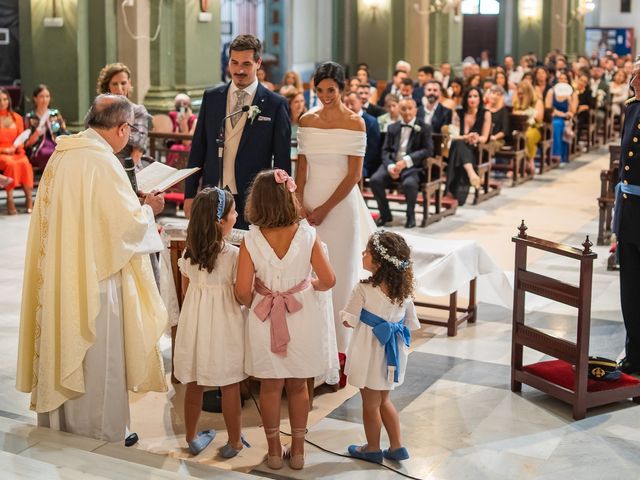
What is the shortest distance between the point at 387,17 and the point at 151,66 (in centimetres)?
812

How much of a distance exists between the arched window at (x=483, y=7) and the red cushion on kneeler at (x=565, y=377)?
27.5 m

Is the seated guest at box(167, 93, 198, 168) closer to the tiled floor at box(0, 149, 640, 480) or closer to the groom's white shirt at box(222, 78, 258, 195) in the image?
the tiled floor at box(0, 149, 640, 480)

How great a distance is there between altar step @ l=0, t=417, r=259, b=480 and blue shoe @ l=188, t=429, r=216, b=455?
413 millimetres

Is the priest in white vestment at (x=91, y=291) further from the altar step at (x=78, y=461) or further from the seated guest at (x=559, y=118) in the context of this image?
the seated guest at (x=559, y=118)

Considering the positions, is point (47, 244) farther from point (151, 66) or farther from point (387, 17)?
point (387, 17)

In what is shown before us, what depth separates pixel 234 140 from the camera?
591 centimetres

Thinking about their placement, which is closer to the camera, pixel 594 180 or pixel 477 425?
pixel 477 425

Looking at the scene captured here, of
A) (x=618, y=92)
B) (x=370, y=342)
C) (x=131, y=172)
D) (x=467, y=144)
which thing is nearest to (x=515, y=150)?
(x=467, y=144)

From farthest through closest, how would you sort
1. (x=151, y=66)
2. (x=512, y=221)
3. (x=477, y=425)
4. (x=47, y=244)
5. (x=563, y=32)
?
(x=563, y=32), (x=151, y=66), (x=512, y=221), (x=477, y=425), (x=47, y=244)

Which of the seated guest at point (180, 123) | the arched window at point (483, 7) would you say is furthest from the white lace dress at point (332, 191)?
the arched window at point (483, 7)

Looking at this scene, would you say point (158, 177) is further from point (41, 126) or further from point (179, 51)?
point (179, 51)

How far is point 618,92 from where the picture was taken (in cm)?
2053

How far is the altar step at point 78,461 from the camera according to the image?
13.7ft

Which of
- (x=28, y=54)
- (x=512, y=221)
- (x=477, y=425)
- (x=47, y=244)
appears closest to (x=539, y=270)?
(x=512, y=221)
